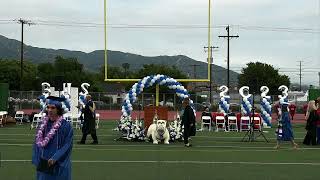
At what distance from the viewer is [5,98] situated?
33750mm

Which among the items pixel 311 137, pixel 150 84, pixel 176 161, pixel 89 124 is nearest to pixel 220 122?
pixel 150 84

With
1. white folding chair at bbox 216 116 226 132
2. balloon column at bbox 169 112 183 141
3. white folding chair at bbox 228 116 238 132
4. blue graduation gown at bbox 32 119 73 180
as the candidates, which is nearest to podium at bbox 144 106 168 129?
balloon column at bbox 169 112 183 141

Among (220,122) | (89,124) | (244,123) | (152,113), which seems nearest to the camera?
(89,124)

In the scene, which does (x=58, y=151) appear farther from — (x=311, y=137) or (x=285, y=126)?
(x=311, y=137)

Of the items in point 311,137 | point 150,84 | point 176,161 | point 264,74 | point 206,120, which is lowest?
point 176,161

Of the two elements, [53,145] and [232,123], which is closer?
[53,145]

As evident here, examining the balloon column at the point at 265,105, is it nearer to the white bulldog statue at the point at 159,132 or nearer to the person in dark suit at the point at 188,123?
the white bulldog statue at the point at 159,132

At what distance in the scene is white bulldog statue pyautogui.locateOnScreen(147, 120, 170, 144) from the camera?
67.9 ft

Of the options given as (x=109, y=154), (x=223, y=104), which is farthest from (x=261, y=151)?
(x=223, y=104)

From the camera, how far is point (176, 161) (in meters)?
14.9

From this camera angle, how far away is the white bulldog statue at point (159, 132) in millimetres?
20688

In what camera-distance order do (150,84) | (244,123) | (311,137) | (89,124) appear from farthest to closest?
(244,123)
(150,84)
(311,137)
(89,124)

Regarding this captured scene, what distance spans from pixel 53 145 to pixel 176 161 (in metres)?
7.71

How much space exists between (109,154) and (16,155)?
2577mm
